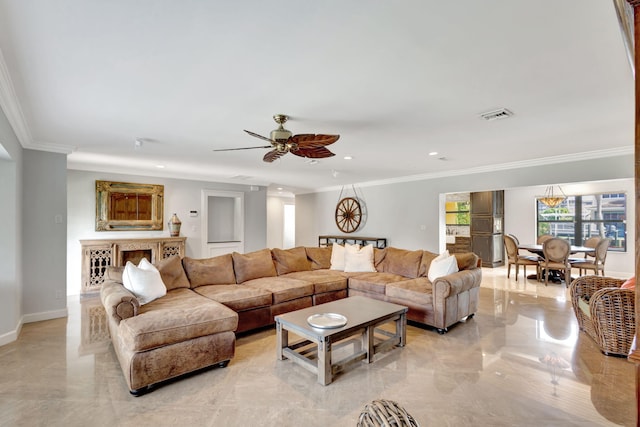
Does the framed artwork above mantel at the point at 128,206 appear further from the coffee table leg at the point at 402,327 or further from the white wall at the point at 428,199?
the coffee table leg at the point at 402,327

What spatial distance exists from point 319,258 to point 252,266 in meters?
1.34

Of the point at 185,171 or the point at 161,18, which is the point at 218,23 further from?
→ the point at 185,171

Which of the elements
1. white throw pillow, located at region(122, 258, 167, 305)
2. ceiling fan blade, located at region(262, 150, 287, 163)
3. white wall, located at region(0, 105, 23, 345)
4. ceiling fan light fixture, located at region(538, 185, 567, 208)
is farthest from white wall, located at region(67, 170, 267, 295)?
ceiling fan light fixture, located at region(538, 185, 567, 208)

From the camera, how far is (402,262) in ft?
16.0

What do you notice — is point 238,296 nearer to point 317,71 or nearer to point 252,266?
point 252,266

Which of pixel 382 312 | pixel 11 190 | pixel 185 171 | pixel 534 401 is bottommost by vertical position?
pixel 534 401

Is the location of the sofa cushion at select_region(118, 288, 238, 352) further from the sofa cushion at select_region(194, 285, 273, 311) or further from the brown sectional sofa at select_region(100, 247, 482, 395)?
the sofa cushion at select_region(194, 285, 273, 311)

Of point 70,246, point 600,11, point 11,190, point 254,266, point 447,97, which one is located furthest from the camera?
point 70,246

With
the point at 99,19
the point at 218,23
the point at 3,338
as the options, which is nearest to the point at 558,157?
the point at 218,23

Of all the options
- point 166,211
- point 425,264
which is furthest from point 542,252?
point 166,211

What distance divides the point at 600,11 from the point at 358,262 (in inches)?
161

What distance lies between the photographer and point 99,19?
157 centimetres

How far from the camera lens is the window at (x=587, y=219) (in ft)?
24.2

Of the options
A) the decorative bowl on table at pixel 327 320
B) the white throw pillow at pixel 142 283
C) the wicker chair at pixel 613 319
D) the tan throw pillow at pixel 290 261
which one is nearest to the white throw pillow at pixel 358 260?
the tan throw pillow at pixel 290 261
